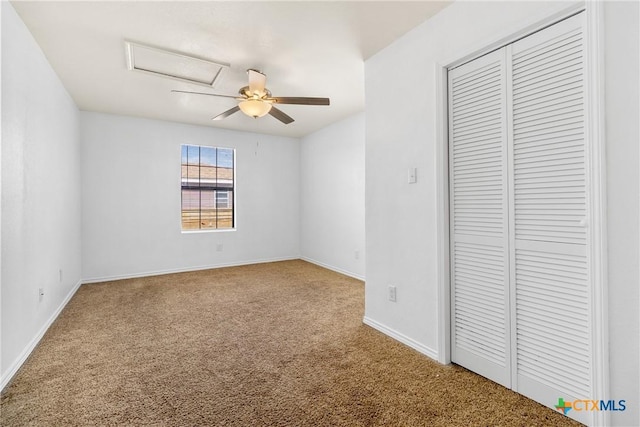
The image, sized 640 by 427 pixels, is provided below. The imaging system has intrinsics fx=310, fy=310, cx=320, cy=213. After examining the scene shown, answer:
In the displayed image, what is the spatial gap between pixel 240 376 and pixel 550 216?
204 cm

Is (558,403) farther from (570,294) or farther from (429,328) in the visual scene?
(429,328)

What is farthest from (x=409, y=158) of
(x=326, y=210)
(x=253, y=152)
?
(x=253, y=152)

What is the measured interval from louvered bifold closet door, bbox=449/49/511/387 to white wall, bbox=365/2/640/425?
0.13 meters

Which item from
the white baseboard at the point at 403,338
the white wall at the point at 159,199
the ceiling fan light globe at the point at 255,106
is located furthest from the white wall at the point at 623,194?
the white wall at the point at 159,199

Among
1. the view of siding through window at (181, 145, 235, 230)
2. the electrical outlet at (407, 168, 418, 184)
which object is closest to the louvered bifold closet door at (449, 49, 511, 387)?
the electrical outlet at (407, 168, 418, 184)

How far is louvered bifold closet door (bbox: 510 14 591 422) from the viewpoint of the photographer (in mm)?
1532

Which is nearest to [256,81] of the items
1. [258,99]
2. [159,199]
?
[258,99]

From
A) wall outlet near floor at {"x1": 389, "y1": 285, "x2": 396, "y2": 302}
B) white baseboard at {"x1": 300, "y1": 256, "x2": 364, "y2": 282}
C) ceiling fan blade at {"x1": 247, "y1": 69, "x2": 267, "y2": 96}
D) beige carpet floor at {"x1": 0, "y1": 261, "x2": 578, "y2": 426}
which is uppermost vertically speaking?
ceiling fan blade at {"x1": 247, "y1": 69, "x2": 267, "y2": 96}

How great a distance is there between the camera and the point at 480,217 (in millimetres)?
1994

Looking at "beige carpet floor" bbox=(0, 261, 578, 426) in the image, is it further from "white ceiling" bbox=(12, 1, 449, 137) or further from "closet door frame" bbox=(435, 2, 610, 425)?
"white ceiling" bbox=(12, 1, 449, 137)

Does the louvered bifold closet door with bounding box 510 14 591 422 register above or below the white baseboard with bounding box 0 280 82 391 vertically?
above

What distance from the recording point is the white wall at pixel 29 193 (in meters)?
1.98

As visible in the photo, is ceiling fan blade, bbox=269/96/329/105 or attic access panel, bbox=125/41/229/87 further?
ceiling fan blade, bbox=269/96/329/105

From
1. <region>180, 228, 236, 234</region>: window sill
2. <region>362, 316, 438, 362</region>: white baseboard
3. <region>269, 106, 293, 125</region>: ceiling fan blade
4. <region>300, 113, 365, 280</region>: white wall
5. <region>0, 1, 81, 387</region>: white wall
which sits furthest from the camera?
<region>180, 228, 236, 234</region>: window sill
